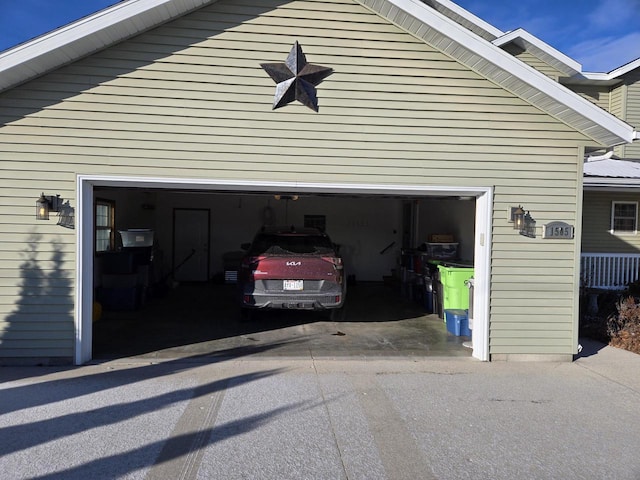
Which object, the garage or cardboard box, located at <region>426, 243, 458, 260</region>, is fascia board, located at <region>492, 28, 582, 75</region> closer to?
the garage

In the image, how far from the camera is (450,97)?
6121 millimetres

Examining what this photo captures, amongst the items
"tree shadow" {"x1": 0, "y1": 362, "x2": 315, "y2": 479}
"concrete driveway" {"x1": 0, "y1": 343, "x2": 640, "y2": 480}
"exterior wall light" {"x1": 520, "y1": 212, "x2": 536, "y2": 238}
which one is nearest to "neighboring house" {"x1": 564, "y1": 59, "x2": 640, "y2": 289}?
"exterior wall light" {"x1": 520, "y1": 212, "x2": 536, "y2": 238}

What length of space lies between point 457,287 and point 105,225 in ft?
23.7

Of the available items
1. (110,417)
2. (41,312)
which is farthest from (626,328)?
(41,312)

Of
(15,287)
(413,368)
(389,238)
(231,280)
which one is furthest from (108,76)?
(389,238)

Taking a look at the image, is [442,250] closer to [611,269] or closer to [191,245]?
[611,269]

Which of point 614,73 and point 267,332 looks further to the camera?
point 614,73

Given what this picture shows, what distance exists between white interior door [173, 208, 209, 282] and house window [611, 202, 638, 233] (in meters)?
10.9

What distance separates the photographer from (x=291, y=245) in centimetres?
756

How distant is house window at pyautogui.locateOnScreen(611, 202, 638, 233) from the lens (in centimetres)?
1204

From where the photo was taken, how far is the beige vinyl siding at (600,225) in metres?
11.9

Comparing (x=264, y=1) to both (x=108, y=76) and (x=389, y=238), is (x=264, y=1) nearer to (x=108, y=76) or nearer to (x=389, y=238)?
(x=108, y=76)

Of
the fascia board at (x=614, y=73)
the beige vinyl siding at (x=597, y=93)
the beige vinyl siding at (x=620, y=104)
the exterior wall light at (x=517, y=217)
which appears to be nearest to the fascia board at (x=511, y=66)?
the exterior wall light at (x=517, y=217)

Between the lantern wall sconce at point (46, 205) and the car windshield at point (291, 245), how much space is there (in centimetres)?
285
